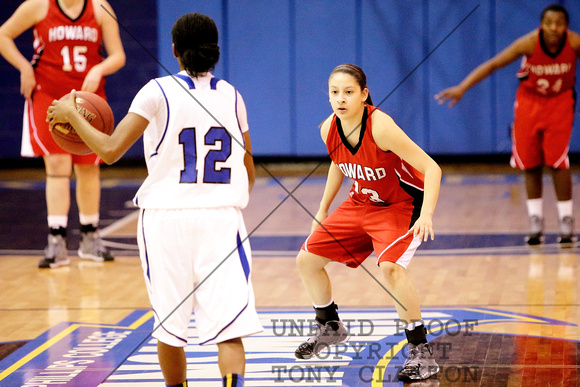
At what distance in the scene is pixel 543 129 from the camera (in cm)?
696

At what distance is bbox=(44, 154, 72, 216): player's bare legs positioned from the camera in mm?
6496

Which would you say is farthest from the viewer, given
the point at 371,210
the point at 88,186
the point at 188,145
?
the point at 88,186

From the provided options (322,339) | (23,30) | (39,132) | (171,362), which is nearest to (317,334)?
(322,339)

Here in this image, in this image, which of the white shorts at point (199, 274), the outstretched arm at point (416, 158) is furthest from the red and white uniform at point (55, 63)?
the white shorts at point (199, 274)

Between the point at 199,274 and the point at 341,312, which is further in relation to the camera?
the point at 341,312

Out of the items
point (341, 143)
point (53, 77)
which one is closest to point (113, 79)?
point (53, 77)

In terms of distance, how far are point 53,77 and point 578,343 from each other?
422cm

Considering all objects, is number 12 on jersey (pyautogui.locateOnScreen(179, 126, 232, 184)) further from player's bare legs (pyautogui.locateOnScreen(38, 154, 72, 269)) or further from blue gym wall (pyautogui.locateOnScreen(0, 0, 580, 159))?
blue gym wall (pyautogui.locateOnScreen(0, 0, 580, 159))

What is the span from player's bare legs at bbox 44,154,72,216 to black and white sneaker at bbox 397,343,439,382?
137 inches

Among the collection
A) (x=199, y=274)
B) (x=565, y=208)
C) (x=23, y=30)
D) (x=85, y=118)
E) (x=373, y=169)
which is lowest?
(x=565, y=208)

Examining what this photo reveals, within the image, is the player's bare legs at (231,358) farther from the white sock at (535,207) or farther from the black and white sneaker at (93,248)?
the white sock at (535,207)

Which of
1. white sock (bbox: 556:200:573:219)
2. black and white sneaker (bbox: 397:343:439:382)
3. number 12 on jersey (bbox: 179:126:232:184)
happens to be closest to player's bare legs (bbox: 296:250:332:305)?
black and white sneaker (bbox: 397:343:439:382)

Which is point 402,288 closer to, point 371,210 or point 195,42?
point 371,210

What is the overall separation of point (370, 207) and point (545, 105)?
10.7 ft
